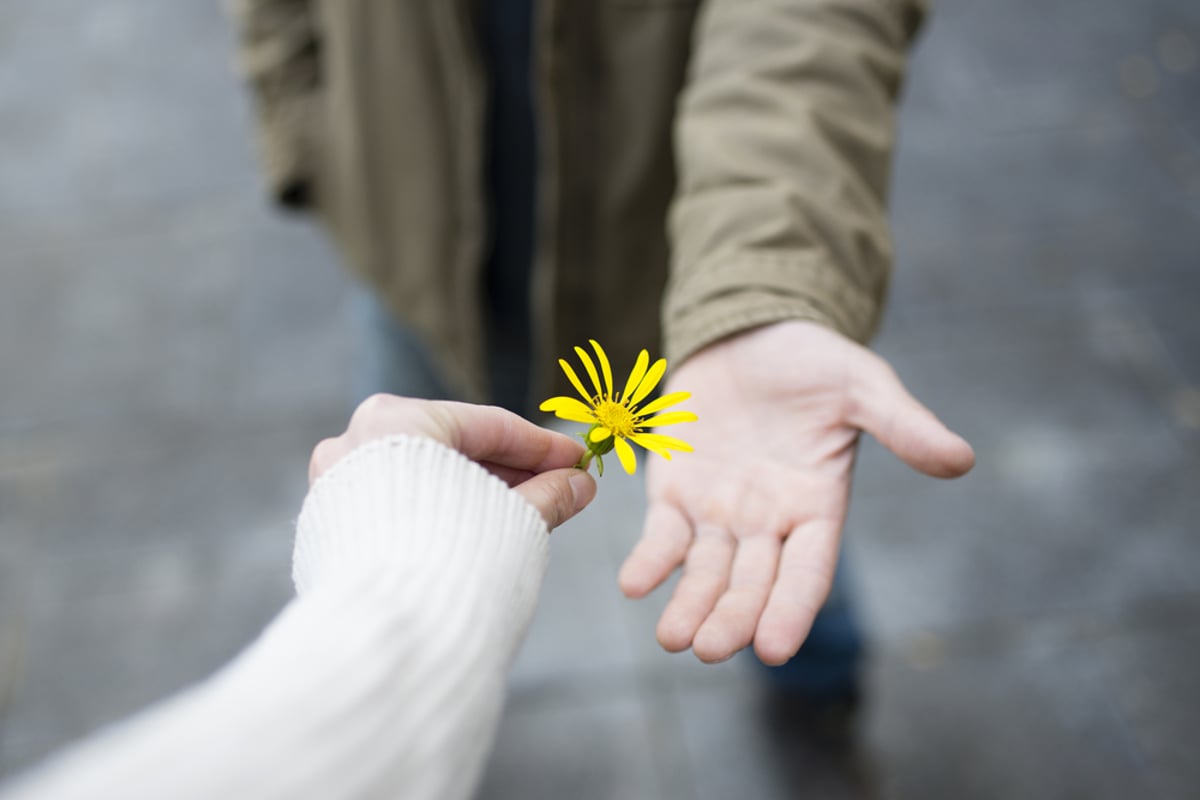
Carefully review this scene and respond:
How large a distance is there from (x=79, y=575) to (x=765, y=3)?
1.48 metres

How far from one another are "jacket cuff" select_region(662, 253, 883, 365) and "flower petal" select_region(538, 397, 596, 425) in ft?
0.70

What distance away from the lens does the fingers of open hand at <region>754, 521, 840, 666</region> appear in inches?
22.0

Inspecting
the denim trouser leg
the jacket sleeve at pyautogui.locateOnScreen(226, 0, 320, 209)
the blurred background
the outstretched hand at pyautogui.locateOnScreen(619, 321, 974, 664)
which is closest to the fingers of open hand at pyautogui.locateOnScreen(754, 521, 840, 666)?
the outstretched hand at pyautogui.locateOnScreen(619, 321, 974, 664)

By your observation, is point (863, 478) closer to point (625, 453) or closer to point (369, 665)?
point (625, 453)

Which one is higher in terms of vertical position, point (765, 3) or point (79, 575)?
point (765, 3)

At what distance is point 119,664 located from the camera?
144cm

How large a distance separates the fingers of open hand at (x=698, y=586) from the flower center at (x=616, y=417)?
0.14 meters

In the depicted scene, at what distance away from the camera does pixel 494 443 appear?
0.46m

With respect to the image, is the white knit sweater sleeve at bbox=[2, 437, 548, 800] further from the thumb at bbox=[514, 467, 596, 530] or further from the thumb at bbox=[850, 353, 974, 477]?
the thumb at bbox=[850, 353, 974, 477]

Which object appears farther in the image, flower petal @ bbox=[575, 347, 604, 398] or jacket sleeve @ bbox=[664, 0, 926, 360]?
jacket sleeve @ bbox=[664, 0, 926, 360]

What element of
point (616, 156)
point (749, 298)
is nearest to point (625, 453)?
point (749, 298)

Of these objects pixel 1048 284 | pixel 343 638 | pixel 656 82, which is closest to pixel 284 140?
pixel 656 82

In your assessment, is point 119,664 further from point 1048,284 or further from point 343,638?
point 1048,284

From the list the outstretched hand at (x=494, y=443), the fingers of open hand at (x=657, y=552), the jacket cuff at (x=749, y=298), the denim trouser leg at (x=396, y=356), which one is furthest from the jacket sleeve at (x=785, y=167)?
the denim trouser leg at (x=396, y=356)
